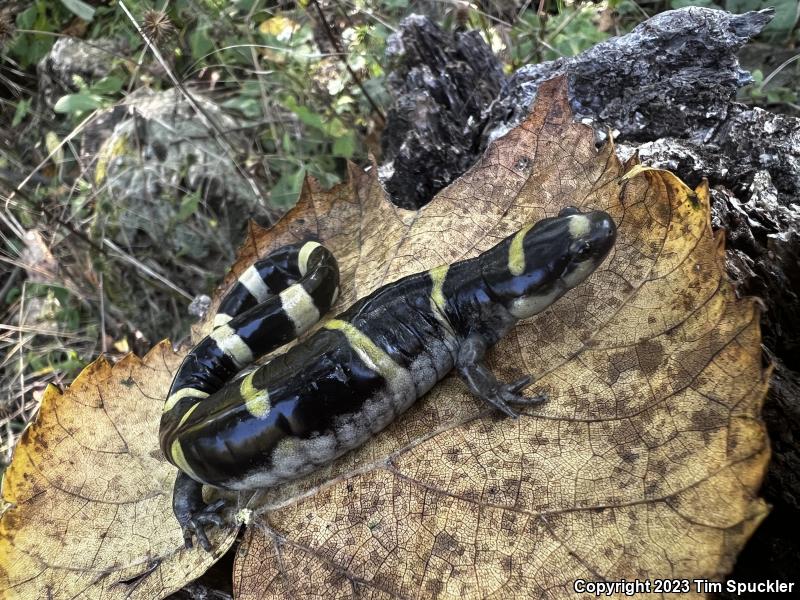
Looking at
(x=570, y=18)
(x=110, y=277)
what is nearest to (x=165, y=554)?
(x=110, y=277)

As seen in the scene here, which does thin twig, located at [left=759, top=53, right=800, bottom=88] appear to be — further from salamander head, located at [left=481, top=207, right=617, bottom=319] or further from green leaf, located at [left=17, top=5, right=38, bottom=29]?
green leaf, located at [left=17, top=5, right=38, bottom=29]

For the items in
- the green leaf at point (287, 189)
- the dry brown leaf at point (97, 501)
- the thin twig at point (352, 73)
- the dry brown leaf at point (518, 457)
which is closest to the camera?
the dry brown leaf at point (518, 457)

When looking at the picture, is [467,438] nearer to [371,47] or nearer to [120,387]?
[120,387]

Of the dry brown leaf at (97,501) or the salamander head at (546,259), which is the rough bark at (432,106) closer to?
the salamander head at (546,259)

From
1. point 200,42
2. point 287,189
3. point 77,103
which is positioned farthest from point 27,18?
point 287,189

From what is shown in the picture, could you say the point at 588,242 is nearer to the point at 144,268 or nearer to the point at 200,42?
the point at 144,268

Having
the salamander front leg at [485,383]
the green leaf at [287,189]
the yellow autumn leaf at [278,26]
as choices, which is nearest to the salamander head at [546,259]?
the salamander front leg at [485,383]

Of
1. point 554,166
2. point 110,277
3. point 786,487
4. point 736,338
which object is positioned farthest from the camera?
point 110,277

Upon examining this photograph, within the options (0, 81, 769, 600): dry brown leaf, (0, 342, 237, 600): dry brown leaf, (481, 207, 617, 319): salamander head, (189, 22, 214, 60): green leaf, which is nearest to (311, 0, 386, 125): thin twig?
(189, 22, 214, 60): green leaf
